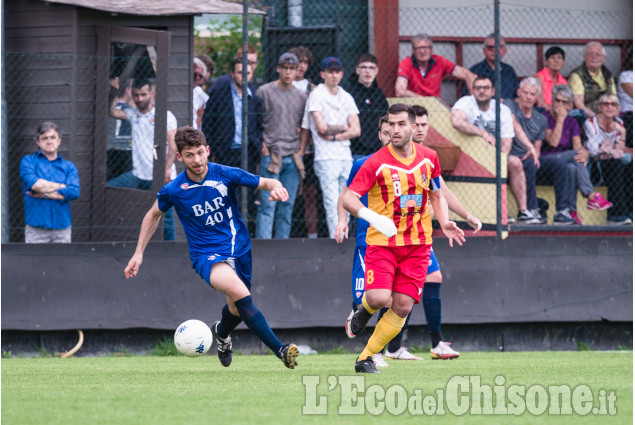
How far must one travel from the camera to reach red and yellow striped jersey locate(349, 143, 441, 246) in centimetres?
823

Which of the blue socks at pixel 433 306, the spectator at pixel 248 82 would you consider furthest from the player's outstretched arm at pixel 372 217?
the spectator at pixel 248 82

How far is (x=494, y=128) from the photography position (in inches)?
489

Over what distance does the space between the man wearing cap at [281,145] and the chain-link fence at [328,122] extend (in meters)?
0.02

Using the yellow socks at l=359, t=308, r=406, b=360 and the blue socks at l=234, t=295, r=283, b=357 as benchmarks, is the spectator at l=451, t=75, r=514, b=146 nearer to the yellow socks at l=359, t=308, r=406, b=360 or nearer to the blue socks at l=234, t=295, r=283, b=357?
the yellow socks at l=359, t=308, r=406, b=360

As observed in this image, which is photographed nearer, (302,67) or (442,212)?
(442,212)

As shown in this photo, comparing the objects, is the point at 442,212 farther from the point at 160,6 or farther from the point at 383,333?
the point at 160,6

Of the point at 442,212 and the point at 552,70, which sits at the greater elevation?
the point at 552,70

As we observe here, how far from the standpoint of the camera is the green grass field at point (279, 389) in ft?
18.7

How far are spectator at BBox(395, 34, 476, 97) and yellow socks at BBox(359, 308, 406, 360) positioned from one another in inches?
202

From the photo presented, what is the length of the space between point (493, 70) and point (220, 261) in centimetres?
554

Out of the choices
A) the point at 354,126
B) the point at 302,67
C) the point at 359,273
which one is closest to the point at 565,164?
the point at 354,126

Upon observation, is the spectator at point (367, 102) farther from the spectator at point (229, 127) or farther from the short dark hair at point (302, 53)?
the spectator at point (229, 127)

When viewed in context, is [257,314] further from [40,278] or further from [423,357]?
[40,278]

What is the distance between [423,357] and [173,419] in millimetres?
5990
